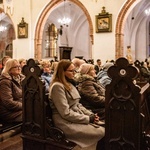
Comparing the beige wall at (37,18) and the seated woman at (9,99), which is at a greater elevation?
the beige wall at (37,18)

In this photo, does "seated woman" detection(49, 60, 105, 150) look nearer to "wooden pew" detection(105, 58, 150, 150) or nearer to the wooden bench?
"wooden pew" detection(105, 58, 150, 150)

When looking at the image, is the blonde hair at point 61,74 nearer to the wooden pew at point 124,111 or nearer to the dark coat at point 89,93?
the wooden pew at point 124,111

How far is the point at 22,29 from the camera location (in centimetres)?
1370

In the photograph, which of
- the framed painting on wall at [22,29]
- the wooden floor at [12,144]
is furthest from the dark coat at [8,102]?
the framed painting on wall at [22,29]

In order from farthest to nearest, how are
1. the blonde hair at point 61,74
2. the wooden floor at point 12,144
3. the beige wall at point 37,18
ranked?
the beige wall at point 37,18, the wooden floor at point 12,144, the blonde hair at point 61,74

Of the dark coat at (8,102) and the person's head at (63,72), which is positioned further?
the dark coat at (8,102)

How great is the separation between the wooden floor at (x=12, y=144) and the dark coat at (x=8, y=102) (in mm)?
277

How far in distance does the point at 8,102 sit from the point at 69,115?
119 centimetres

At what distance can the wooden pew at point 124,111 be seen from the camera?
7.70 feet

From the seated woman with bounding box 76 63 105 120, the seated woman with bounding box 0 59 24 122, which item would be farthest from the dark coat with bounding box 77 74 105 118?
the seated woman with bounding box 0 59 24 122

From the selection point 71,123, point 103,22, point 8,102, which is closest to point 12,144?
point 8,102

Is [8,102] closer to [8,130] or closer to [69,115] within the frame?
[8,130]

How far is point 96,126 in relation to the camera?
9.39ft

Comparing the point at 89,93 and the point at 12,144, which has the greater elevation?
the point at 89,93
